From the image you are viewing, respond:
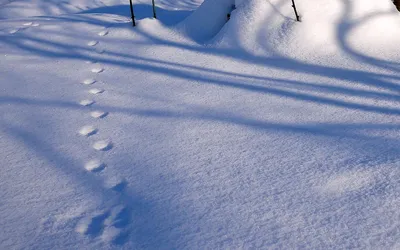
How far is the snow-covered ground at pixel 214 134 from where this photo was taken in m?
1.38

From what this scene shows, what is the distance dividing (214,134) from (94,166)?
64cm

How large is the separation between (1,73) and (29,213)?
7.14 feet

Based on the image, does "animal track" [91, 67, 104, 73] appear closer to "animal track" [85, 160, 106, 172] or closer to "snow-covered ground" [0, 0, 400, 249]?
"snow-covered ground" [0, 0, 400, 249]

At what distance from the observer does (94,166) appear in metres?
1.88

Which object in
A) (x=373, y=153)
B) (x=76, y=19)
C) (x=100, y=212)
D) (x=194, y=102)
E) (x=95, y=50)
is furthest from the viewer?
(x=76, y=19)

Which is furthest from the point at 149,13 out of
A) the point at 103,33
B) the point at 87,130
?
the point at 87,130

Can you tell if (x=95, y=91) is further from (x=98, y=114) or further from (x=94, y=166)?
(x=94, y=166)

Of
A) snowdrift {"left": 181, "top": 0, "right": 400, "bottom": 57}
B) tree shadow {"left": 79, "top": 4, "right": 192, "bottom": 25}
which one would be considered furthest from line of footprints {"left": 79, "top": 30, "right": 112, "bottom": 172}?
tree shadow {"left": 79, "top": 4, "right": 192, "bottom": 25}

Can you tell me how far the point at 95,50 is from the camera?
3689 mm

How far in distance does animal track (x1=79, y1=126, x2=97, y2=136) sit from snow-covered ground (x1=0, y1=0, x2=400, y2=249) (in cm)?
1

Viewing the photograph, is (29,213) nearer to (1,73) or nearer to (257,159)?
(257,159)

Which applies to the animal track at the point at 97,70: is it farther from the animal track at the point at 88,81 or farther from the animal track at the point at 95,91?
the animal track at the point at 95,91

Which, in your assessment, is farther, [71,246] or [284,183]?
[284,183]

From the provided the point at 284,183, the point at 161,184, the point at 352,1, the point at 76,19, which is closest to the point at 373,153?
the point at 284,183
